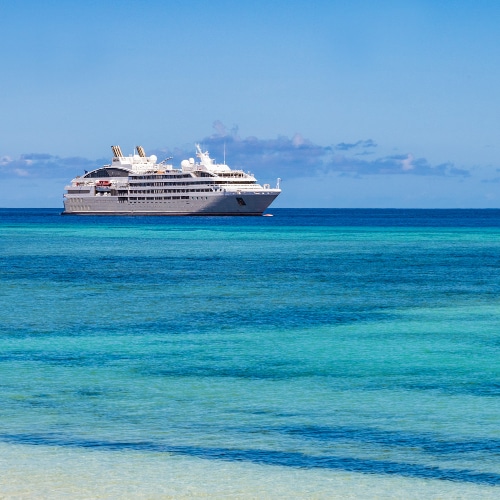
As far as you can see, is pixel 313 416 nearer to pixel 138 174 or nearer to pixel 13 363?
pixel 13 363

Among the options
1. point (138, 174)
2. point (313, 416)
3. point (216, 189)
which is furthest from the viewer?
point (138, 174)

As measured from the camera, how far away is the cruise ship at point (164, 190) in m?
136

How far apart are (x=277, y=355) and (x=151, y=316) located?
24.6 feet

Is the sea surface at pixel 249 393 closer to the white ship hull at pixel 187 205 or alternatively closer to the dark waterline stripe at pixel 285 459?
the dark waterline stripe at pixel 285 459

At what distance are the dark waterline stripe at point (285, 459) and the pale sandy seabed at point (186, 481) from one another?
18cm

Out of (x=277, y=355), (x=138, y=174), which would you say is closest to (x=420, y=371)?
(x=277, y=355)

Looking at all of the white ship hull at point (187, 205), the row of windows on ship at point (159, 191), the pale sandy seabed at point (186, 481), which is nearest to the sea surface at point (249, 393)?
the pale sandy seabed at point (186, 481)

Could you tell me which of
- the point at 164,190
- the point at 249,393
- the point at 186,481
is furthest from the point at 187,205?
the point at 186,481

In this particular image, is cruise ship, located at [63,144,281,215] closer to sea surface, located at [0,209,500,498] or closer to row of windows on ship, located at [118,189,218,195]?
row of windows on ship, located at [118,189,218,195]

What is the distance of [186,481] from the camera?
9898mm

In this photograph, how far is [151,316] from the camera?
25.1 meters

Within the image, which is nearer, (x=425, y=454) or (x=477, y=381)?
(x=425, y=454)

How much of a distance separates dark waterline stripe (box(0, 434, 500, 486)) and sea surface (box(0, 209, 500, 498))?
0.11 ft

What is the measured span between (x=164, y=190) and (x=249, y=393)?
12737 cm
